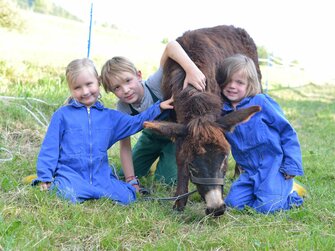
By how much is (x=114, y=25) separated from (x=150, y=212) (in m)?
28.3

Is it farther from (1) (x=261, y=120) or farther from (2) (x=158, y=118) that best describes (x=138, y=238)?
(1) (x=261, y=120)

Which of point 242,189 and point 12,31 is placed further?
point 12,31

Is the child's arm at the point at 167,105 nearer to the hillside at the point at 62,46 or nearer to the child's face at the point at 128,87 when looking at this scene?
the child's face at the point at 128,87

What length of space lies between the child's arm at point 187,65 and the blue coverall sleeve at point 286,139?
0.68 m

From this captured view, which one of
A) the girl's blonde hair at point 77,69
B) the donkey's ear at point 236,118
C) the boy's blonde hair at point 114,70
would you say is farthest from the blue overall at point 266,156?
the girl's blonde hair at point 77,69

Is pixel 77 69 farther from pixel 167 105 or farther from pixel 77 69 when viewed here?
pixel 167 105

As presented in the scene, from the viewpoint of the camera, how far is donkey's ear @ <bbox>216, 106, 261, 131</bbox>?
3.69m

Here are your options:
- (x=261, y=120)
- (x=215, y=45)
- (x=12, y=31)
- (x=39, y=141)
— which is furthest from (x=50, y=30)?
(x=261, y=120)

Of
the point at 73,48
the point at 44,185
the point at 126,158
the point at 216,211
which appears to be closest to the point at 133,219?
the point at 216,211

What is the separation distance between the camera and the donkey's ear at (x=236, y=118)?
369 cm

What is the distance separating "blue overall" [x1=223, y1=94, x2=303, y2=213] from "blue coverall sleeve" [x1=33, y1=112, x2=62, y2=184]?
1652 millimetres

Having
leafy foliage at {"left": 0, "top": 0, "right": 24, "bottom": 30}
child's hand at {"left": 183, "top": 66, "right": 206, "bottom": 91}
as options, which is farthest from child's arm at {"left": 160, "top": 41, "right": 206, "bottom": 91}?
leafy foliage at {"left": 0, "top": 0, "right": 24, "bottom": 30}

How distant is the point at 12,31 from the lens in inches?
516

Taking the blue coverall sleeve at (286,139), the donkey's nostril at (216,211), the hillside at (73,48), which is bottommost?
the hillside at (73,48)
